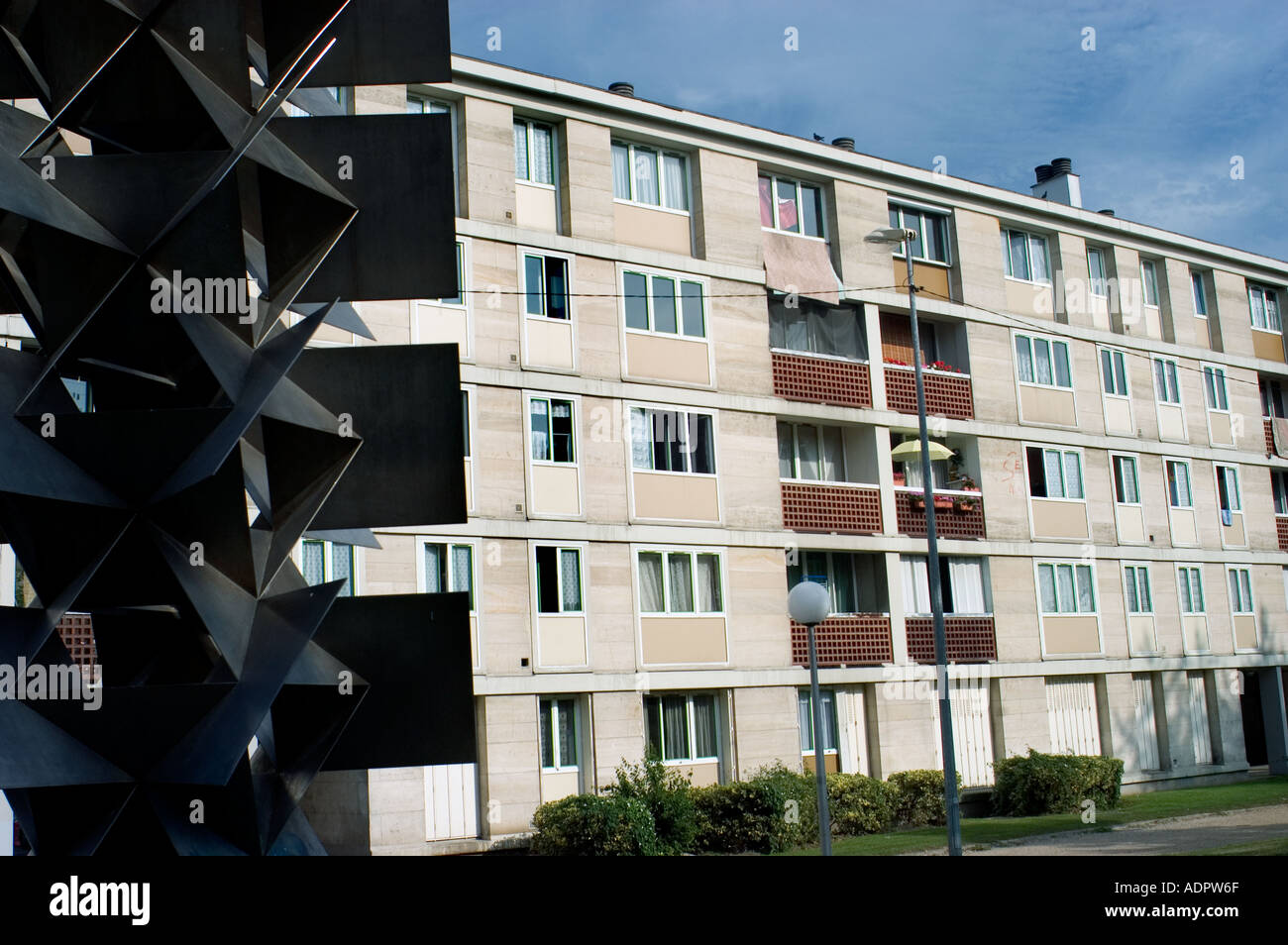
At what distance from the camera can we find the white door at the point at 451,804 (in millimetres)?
25797

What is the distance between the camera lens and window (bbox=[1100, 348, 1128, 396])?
136 feet

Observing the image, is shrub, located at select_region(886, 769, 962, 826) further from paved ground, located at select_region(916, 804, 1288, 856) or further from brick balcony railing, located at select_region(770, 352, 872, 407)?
brick balcony railing, located at select_region(770, 352, 872, 407)

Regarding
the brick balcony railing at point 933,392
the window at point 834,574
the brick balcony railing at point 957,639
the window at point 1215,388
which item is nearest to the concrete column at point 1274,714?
the window at point 1215,388

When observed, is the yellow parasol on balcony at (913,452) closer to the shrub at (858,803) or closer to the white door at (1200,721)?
the shrub at (858,803)

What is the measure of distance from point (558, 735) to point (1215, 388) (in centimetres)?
2826

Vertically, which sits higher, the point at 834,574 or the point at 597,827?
the point at 834,574

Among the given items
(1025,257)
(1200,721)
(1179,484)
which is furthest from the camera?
(1179,484)

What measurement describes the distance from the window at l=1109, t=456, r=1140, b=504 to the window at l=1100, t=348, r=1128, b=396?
2059 mm

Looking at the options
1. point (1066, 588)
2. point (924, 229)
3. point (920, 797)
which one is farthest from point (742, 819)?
point (924, 229)

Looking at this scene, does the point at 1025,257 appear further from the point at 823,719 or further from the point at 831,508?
the point at 823,719

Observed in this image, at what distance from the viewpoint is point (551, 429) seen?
29125 mm

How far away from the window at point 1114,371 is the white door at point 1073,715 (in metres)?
9.02

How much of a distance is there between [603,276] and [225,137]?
23677 millimetres

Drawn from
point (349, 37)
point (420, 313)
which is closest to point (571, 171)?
point (420, 313)
